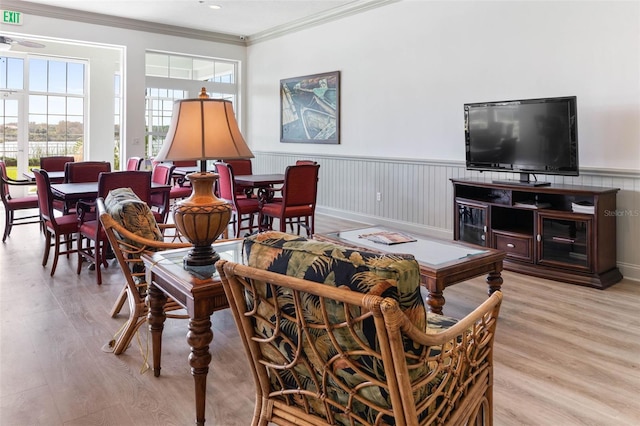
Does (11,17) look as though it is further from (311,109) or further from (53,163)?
(311,109)

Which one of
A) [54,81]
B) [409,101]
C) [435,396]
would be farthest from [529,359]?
[54,81]

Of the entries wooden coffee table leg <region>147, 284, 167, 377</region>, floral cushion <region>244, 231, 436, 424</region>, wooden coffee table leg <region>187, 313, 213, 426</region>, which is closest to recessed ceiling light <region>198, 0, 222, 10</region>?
wooden coffee table leg <region>147, 284, 167, 377</region>

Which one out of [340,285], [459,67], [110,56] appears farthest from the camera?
[110,56]

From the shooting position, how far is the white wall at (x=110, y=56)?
6.88 meters

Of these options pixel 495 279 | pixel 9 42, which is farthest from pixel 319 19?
pixel 495 279

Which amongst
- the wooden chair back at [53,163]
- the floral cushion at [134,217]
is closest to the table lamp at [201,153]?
the floral cushion at [134,217]

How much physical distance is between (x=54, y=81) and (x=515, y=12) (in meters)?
8.27

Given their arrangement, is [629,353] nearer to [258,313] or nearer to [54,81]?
[258,313]

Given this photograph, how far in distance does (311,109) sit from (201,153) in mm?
5525

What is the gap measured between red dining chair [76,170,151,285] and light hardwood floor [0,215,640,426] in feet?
1.01

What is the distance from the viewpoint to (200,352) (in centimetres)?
181

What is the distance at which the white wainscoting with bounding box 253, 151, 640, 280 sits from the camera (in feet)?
12.8

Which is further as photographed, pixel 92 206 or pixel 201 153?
pixel 92 206

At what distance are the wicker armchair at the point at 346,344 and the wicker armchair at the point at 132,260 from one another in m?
1.06
